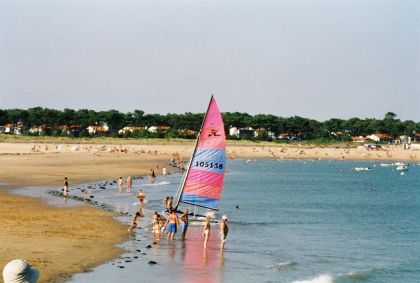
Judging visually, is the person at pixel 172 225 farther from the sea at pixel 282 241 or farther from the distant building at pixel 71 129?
the distant building at pixel 71 129

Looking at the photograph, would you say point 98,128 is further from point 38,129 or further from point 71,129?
point 38,129

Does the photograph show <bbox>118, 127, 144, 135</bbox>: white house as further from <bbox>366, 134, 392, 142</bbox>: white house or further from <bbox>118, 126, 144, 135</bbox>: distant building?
<bbox>366, 134, 392, 142</bbox>: white house

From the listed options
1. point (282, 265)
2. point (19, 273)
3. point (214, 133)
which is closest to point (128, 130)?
point (214, 133)

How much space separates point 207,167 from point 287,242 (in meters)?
5.57

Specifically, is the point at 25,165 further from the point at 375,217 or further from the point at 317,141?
the point at 317,141

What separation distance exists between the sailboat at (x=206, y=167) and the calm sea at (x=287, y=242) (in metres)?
2.03

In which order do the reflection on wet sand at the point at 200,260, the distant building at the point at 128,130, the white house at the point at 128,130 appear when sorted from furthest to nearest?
the distant building at the point at 128,130
the white house at the point at 128,130
the reflection on wet sand at the point at 200,260

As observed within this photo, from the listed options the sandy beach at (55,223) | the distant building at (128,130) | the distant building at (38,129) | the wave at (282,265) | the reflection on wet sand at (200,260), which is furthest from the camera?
the distant building at (128,130)

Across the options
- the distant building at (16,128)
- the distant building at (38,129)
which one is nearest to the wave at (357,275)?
the distant building at (38,129)

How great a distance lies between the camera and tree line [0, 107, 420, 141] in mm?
170125

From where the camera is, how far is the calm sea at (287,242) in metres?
23.1

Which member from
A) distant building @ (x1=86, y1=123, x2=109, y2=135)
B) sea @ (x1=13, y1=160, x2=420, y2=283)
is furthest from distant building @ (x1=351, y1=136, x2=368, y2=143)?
sea @ (x1=13, y1=160, x2=420, y2=283)

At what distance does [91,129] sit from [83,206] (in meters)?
140

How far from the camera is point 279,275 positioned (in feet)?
76.5
